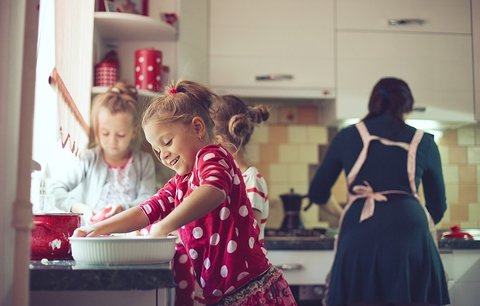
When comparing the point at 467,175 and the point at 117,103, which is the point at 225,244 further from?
the point at 467,175

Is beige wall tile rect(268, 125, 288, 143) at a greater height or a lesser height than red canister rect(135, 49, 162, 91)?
lesser

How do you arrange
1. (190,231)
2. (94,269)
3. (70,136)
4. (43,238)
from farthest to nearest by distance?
(70,136) < (190,231) < (43,238) < (94,269)

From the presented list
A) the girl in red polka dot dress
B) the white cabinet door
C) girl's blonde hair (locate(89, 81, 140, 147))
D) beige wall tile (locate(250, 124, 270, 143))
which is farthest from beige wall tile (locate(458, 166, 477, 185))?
the girl in red polka dot dress

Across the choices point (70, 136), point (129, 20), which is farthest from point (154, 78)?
point (70, 136)

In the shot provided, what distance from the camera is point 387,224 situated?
191 cm

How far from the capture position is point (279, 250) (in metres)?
2.38

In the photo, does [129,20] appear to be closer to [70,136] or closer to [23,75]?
[70,136]

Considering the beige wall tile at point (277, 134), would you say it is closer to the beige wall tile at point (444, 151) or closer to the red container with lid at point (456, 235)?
the beige wall tile at point (444, 151)

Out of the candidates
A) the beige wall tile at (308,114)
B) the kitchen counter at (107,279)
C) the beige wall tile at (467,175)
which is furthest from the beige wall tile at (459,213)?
the kitchen counter at (107,279)

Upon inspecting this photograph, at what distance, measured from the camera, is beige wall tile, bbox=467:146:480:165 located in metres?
2.97

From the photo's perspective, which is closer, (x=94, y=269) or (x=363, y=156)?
(x=94, y=269)

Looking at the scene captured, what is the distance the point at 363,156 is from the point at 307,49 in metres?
0.90

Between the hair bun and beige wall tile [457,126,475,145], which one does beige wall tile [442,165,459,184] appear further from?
the hair bun

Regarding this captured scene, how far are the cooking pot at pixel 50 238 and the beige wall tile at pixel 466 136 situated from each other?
2154 millimetres
